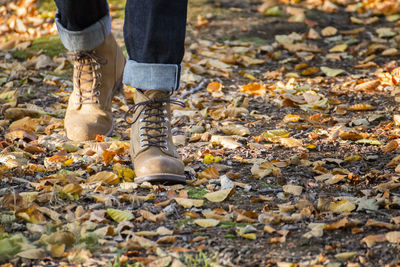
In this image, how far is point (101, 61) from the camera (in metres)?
2.46

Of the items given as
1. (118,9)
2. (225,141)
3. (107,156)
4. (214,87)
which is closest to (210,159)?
(225,141)

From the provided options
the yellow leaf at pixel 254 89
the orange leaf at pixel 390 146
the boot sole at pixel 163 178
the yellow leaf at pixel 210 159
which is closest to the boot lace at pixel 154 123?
the boot sole at pixel 163 178

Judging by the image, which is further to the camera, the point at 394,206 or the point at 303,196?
the point at 303,196

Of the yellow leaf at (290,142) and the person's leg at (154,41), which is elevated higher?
the person's leg at (154,41)

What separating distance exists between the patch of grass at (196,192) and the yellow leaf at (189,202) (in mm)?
70

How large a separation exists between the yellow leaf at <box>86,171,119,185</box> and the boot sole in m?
0.08

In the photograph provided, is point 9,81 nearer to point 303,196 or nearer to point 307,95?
point 307,95

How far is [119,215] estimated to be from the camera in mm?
1610

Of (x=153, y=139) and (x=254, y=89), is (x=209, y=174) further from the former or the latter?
(x=254, y=89)

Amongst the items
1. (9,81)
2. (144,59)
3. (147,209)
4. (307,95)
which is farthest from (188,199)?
(9,81)

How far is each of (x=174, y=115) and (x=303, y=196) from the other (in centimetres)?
120

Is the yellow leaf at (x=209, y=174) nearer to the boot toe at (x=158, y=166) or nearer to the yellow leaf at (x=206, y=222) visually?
the boot toe at (x=158, y=166)

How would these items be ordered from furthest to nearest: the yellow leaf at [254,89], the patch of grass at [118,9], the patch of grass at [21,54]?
the patch of grass at [118,9] < the patch of grass at [21,54] < the yellow leaf at [254,89]

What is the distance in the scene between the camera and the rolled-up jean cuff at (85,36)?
2297 millimetres
